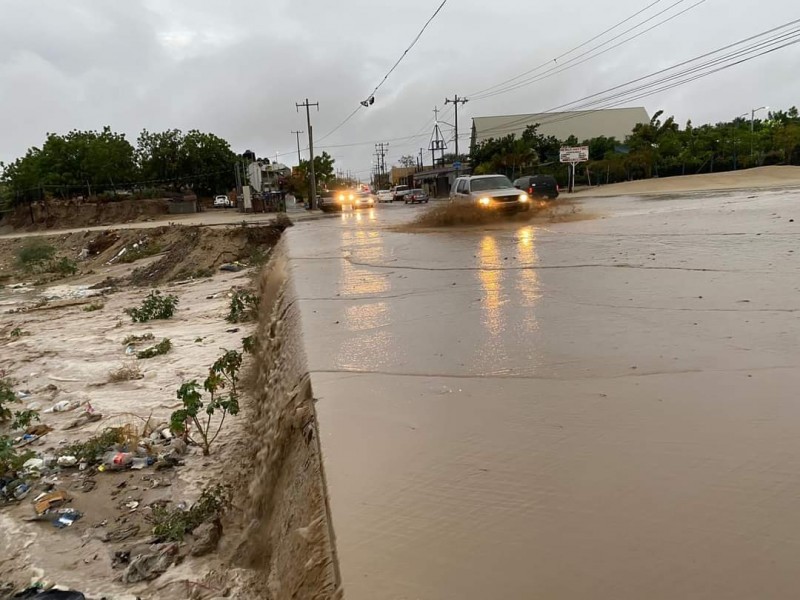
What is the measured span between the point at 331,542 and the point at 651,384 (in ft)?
7.06

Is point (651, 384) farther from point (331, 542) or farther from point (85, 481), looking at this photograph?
point (85, 481)

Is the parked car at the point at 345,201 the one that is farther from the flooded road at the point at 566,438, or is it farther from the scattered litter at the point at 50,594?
the scattered litter at the point at 50,594

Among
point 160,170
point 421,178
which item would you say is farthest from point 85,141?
point 421,178

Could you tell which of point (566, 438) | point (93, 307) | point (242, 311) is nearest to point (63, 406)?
point (242, 311)

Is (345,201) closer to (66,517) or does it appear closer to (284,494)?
(66,517)

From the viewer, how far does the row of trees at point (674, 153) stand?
40.5 meters

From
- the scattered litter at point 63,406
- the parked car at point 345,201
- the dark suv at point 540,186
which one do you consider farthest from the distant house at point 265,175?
the scattered litter at point 63,406

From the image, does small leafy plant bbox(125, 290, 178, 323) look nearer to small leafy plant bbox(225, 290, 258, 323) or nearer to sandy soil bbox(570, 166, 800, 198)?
small leafy plant bbox(225, 290, 258, 323)

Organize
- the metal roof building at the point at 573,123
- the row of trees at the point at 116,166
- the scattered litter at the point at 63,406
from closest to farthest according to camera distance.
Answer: the scattered litter at the point at 63,406
the row of trees at the point at 116,166
the metal roof building at the point at 573,123

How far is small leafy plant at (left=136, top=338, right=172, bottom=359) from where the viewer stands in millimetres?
9086

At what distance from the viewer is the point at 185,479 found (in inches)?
199

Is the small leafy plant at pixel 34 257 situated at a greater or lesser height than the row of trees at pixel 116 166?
lesser

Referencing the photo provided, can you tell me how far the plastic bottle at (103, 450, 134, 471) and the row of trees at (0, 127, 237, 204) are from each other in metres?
59.1

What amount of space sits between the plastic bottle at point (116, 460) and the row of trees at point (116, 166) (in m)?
59.1
